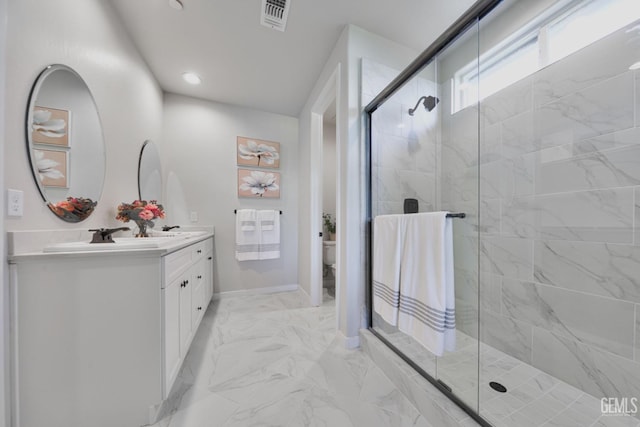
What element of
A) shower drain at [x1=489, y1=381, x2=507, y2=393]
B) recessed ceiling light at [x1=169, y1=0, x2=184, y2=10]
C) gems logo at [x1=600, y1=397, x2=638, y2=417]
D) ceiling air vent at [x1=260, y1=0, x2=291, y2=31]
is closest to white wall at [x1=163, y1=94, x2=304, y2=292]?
recessed ceiling light at [x1=169, y1=0, x2=184, y2=10]

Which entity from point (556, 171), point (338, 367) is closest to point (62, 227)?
point (338, 367)

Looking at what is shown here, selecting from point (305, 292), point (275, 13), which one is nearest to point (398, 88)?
point (275, 13)

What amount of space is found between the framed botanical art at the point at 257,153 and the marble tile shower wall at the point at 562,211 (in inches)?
80.7

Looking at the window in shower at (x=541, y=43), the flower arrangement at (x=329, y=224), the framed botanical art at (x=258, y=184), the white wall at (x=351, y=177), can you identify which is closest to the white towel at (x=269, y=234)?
the framed botanical art at (x=258, y=184)

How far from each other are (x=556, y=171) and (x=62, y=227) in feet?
9.22

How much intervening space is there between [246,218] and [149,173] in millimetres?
1061

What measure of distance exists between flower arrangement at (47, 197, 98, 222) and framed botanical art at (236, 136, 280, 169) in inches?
65.6

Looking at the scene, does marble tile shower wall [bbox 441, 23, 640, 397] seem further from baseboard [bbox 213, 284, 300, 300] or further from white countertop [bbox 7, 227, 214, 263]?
baseboard [bbox 213, 284, 300, 300]

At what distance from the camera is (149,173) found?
2.20 m

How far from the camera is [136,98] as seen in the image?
1.95 m

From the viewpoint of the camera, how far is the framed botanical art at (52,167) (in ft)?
3.50

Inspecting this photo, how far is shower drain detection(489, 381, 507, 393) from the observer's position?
118 cm

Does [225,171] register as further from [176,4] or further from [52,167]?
[52,167]

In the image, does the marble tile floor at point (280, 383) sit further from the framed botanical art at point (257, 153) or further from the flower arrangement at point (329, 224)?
the framed botanical art at point (257, 153)
